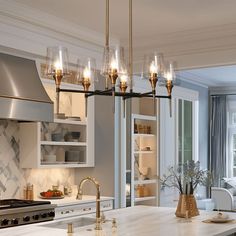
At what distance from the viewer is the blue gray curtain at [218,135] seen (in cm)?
1008

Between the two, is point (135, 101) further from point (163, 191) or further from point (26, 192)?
point (26, 192)

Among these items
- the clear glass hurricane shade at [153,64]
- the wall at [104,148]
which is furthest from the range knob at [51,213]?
the clear glass hurricane shade at [153,64]

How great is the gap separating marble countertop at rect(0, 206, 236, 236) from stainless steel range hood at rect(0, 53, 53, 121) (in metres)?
1.41

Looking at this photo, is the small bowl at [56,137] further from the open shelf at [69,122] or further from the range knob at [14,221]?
the range knob at [14,221]

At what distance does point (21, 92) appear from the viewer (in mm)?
4652

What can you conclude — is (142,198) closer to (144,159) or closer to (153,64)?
(144,159)

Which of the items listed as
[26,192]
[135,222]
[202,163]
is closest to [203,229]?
[135,222]

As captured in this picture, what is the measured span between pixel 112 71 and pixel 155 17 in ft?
6.29

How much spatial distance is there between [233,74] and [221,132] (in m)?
1.67

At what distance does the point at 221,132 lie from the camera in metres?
10.2

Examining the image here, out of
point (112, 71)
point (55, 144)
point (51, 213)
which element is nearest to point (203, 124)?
point (55, 144)

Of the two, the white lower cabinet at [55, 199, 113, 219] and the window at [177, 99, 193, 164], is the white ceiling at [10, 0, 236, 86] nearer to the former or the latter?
the white lower cabinet at [55, 199, 113, 219]

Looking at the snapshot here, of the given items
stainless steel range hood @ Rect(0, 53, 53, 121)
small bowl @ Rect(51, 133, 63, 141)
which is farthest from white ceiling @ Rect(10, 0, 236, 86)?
small bowl @ Rect(51, 133, 63, 141)

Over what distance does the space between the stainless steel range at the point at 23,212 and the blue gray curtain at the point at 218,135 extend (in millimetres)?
5820
